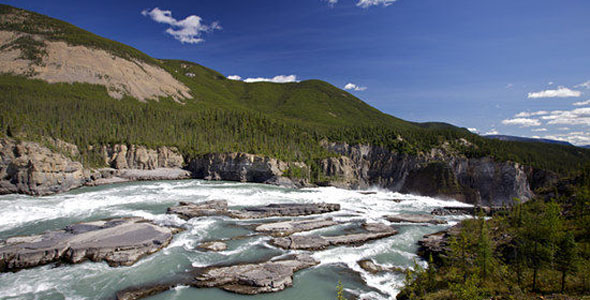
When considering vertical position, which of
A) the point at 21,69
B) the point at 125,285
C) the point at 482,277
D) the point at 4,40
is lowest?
the point at 125,285

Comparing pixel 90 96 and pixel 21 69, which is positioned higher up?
pixel 21 69

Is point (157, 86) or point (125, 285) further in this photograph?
point (157, 86)

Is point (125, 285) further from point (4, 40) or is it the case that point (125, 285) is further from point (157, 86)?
point (4, 40)

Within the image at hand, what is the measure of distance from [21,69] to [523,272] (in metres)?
A: 189

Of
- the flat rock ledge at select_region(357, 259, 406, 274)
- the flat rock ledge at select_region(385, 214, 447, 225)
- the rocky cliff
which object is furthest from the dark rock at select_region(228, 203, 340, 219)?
the rocky cliff

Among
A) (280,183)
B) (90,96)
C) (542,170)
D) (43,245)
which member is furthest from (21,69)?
(542,170)

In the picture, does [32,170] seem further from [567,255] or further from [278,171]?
[567,255]

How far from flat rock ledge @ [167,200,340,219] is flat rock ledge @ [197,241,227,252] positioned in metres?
11.5

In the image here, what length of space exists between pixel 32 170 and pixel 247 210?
143 ft

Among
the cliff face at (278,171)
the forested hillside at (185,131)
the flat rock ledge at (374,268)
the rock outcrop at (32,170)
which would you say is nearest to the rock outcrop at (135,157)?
the cliff face at (278,171)

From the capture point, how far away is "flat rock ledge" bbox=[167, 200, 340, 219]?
40.6 metres

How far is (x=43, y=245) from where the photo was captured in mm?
25609

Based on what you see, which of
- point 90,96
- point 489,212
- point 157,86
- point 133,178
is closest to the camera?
point 489,212

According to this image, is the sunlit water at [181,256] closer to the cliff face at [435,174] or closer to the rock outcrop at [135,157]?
the cliff face at [435,174]
